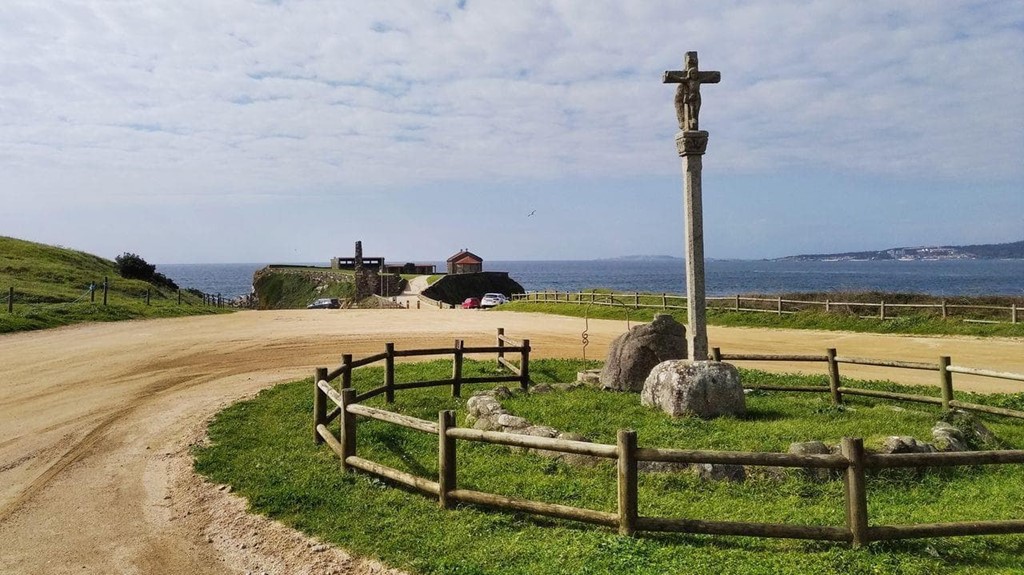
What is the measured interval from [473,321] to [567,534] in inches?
1097

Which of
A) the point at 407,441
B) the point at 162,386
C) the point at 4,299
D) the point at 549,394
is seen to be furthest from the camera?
the point at 4,299

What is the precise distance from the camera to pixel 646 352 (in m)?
13.2

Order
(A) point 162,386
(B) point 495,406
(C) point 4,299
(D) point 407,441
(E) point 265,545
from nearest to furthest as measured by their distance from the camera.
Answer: (E) point 265,545
(D) point 407,441
(B) point 495,406
(A) point 162,386
(C) point 4,299

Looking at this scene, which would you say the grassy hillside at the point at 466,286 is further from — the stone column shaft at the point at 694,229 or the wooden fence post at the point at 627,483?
the wooden fence post at the point at 627,483

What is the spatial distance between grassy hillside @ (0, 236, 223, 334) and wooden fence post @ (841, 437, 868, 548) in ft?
91.2

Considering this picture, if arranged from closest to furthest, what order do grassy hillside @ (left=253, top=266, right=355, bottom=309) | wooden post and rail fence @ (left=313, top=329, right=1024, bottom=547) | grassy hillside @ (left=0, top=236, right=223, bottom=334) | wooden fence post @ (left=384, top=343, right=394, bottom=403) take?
wooden post and rail fence @ (left=313, top=329, right=1024, bottom=547), wooden fence post @ (left=384, top=343, right=394, bottom=403), grassy hillside @ (left=0, top=236, right=223, bottom=334), grassy hillside @ (left=253, top=266, right=355, bottom=309)

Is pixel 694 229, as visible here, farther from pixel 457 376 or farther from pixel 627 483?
pixel 627 483

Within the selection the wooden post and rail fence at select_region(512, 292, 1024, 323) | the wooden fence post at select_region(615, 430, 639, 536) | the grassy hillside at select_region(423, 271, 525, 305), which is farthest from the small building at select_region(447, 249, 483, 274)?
the wooden fence post at select_region(615, 430, 639, 536)

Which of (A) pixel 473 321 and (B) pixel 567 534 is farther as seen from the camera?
(A) pixel 473 321

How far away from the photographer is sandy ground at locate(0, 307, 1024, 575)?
6938 mm

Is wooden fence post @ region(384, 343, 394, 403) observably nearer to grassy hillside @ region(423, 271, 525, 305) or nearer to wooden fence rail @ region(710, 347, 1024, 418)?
wooden fence rail @ region(710, 347, 1024, 418)

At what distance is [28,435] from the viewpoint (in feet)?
37.3

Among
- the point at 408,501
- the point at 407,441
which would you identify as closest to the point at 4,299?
the point at 407,441

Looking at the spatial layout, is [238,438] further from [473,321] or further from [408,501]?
[473,321]
